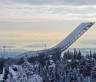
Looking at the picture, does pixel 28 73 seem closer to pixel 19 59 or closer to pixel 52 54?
pixel 19 59

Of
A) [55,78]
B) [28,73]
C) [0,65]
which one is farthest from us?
[0,65]

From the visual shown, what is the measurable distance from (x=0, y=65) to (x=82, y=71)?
34051mm

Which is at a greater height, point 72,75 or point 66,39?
point 66,39

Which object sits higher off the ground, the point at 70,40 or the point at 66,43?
the point at 70,40

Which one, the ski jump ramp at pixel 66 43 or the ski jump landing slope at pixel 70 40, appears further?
the ski jump landing slope at pixel 70 40

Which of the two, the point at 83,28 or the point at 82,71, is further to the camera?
the point at 83,28

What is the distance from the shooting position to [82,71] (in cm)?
4947

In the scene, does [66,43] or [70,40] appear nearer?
[70,40]

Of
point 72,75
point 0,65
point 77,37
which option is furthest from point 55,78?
point 77,37

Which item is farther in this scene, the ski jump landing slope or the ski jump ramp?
the ski jump landing slope

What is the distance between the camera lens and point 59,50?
94.0 m

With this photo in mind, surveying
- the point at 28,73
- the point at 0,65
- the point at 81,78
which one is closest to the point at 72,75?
the point at 81,78

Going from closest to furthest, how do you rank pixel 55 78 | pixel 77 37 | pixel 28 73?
1. pixel 55 78
2. pixel 28 73
3. pixel 77 37

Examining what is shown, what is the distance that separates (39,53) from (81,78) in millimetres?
49432
